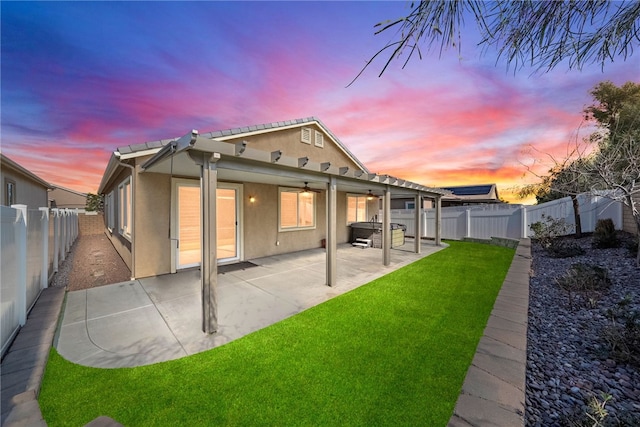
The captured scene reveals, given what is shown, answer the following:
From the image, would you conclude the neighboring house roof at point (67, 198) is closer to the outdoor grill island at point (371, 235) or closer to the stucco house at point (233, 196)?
the stucco house at point (233, 196)

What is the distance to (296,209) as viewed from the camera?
10.4 metres

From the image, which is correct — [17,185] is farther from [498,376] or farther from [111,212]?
[498,376]

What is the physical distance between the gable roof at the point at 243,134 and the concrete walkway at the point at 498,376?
199 inches

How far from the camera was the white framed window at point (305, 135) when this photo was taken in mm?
10289

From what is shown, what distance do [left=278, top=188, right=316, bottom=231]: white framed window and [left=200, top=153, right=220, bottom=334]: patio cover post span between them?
5693 millimetres

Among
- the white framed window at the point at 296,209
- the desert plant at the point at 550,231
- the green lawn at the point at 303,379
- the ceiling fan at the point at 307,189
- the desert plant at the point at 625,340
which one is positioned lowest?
the green lawn at the point at 303,379

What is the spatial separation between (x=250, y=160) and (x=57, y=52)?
7434 mm

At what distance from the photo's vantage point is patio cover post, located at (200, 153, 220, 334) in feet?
12.3

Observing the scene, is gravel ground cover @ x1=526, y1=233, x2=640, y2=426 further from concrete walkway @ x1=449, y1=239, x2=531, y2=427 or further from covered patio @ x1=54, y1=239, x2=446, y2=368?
covered patio @ x1=54, y1=239, x2=446, y2=368

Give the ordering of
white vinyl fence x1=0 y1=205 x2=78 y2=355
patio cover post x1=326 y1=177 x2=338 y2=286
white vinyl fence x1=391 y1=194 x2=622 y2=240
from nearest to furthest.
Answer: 1. white vinyl fence x1=0 y1=205 x2=78 y2=355
2. patio cover post x1=326 y1=177 x2=338 y2=286
3. white vinyl fence x1=391 y1=194 x2=622 y2=240

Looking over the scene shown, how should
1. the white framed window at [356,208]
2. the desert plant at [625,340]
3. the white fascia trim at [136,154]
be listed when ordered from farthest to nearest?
1. the white framed window at [356,208]
2. the white fascia trim at [136,154]
3. the desert plant at [625,340]

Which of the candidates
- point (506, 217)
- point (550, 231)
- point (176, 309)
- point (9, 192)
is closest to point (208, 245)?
point (176, 309)

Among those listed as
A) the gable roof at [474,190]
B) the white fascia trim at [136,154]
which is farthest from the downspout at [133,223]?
the gable roof at [474,190]

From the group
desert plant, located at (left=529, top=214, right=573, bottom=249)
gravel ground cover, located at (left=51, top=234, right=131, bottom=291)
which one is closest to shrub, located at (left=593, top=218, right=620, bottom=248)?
desert plant, located at (left=529, top=214, right=573, bottom=249)
